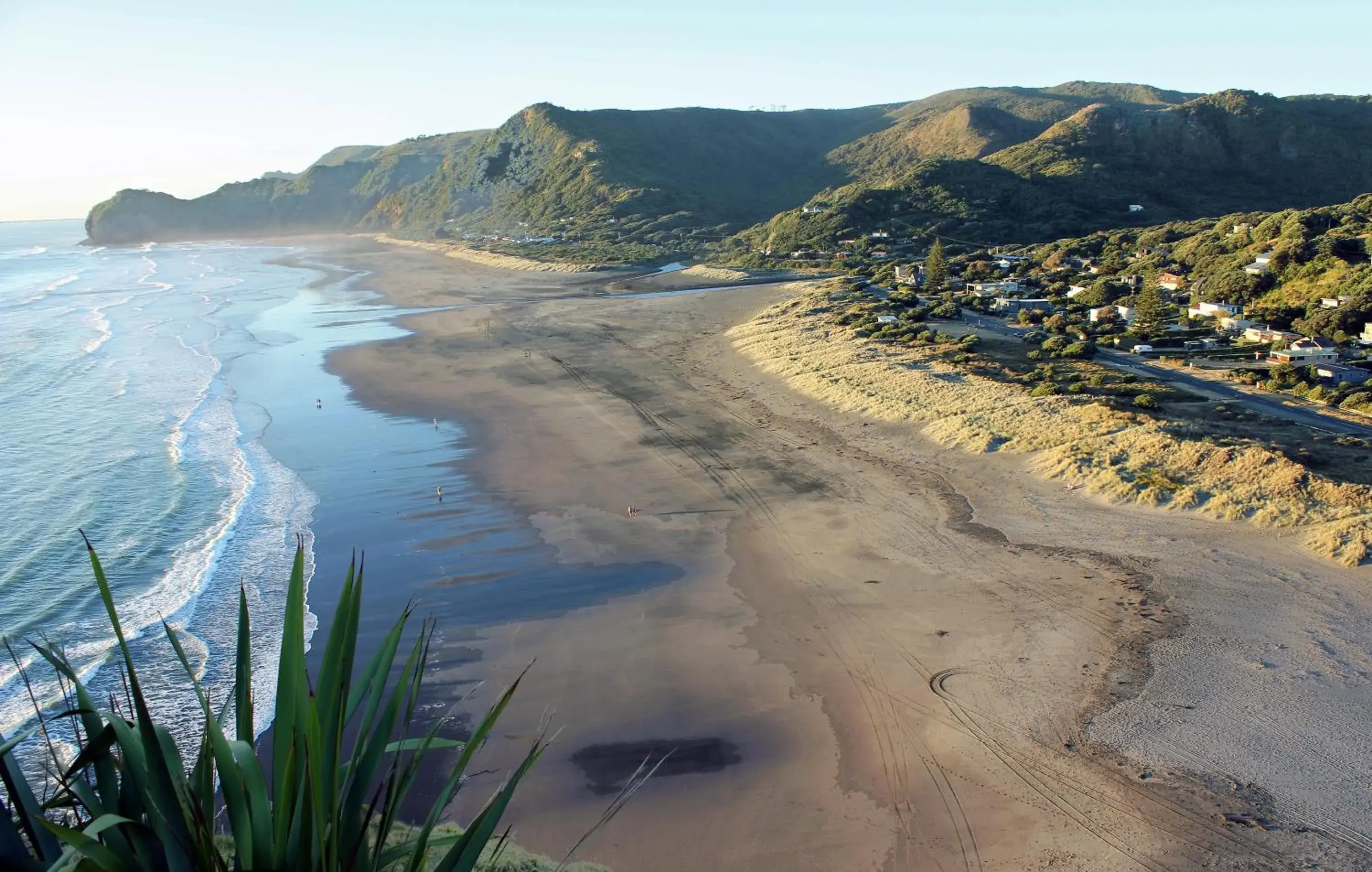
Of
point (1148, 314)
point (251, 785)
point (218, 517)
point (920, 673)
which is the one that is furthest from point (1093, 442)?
point (1148, 314)

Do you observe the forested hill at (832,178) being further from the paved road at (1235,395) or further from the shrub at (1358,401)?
the shrub at (1358,401)

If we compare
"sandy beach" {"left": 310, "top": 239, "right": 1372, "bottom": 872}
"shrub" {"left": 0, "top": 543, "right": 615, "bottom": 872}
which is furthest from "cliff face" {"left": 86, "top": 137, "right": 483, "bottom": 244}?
"shrub" {"left": 0, "top": 543, "right": 615, "bottom": 872}

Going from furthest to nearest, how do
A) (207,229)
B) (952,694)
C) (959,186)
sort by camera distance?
(207,229) < (959,186) < (952,694)

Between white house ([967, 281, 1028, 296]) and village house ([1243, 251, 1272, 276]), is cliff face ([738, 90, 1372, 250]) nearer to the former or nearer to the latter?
white house ([967, 281, 1028, 296])

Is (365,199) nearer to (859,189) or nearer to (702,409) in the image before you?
(859,189)

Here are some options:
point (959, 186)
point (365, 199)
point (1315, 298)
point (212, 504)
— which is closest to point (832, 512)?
point (212, 504)

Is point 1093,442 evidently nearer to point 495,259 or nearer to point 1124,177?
point 495,259

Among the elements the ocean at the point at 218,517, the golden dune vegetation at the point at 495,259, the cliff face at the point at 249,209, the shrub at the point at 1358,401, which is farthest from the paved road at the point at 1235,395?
the cliff face at the point at 249,209

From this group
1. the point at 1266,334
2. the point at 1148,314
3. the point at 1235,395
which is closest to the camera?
the point at 1235,395
